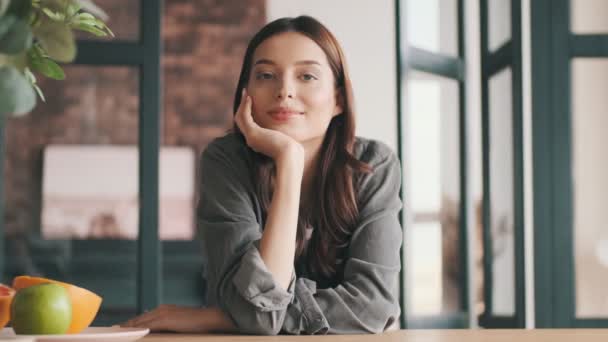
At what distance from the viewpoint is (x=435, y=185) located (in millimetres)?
3535

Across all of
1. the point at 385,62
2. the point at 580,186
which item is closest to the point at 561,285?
the point at 580,186

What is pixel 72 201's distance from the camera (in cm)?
718

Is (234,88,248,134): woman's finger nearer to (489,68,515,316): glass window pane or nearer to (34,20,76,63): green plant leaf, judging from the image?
(34,20,76,63): green plant leaf

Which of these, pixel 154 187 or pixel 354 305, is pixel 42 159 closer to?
pixel 154 187

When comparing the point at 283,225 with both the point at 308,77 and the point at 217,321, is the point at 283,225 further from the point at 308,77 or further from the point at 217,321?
the point at 308,77

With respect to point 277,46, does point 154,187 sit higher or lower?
lower

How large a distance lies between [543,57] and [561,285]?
0.88 m

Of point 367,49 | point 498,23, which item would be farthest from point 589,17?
point 367,49

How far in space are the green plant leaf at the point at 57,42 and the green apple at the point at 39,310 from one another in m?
0.32

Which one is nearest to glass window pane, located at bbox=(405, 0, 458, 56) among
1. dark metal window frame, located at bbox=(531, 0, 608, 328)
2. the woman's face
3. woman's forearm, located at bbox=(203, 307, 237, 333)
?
dark metal window frame, located at bbox=(531, 0, 608, 328)

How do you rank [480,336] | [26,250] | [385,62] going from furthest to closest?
[26,250]
[385,62]
[480,336]

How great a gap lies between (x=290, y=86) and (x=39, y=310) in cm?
77

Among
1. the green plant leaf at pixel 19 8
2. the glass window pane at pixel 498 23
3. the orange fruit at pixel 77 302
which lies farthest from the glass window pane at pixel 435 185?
the green plant leaf at pixel 19 8

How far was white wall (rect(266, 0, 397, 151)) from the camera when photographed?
A: 479 cm
